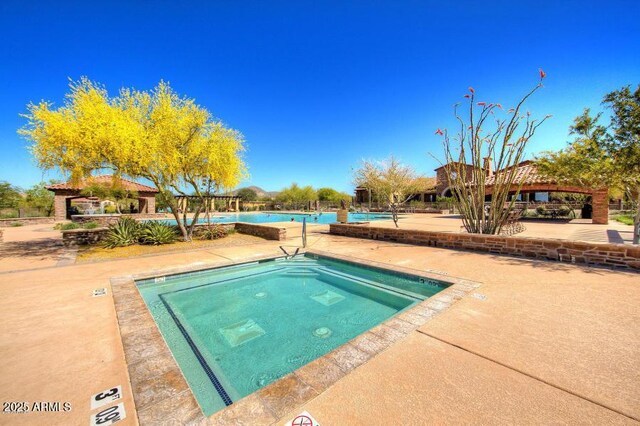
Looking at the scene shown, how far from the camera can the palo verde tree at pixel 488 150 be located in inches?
335

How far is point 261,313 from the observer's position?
481 cm

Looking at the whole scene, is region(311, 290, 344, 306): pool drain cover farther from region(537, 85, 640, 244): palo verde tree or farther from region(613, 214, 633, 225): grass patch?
region(613, 214, 633, 225): grass patch

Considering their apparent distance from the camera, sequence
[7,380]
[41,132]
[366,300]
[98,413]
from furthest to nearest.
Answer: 1. [41,132]
2. [366,300]
3. [7,380]
4. [98,413]

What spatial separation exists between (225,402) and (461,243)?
818cm

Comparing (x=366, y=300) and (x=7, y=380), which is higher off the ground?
(x=7, y=380)

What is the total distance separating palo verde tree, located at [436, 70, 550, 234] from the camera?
852cm

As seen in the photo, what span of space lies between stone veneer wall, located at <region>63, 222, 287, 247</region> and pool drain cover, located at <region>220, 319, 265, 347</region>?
22.4 feet

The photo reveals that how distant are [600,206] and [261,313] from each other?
20.6m

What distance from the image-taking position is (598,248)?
6172 mm

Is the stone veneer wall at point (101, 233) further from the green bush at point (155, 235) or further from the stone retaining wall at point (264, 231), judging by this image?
the green bush at point (155, 235)

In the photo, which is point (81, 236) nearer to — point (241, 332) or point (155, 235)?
point (155, 235)

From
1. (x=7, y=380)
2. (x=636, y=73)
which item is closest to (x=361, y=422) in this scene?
(x=7, y=380)

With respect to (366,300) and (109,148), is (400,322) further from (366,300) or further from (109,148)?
(109,148)

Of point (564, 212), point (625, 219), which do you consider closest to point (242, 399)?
point (625, 219)
